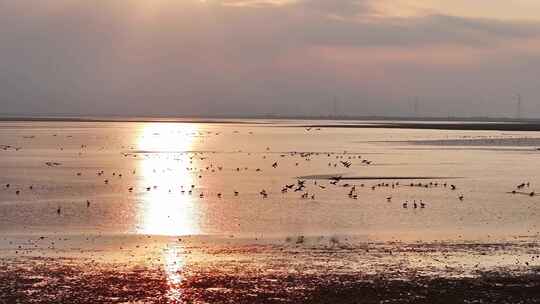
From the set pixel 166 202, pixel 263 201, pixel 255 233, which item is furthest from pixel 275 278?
pixel 166 202

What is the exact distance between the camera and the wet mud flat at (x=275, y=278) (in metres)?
17.9

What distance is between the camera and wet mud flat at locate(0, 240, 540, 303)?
17.9 meters

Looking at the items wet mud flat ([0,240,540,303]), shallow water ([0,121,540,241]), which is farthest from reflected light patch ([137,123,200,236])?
wet mud flat ([0,240,540,303])

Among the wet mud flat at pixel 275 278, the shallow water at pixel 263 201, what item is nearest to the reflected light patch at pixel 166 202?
the shallow water at pixel 263 201

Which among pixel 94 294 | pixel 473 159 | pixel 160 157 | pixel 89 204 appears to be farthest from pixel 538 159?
pixel 94 294

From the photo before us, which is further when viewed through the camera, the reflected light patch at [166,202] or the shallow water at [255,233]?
the reflected light patch at [166,202]

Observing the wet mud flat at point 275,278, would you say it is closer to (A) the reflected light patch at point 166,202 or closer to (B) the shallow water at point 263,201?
(B) the shallow water at point 263,201

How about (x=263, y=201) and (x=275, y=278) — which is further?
(x=263, y=201)

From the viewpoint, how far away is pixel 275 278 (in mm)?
20156

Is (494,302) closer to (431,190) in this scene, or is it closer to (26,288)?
(26,288)

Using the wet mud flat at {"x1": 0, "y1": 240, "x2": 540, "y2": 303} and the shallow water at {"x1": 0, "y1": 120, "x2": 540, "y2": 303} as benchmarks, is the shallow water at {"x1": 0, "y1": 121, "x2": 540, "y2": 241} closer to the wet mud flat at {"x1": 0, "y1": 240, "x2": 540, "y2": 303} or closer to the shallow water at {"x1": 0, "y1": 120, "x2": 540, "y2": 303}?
the shallow water at {"x1": 0, "y1": 120, "x2": 540, "y2": 303}

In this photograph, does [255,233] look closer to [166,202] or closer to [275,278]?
[275,278]

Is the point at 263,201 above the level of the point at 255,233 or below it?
above

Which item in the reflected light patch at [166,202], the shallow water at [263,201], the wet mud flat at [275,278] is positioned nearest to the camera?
the wet mud flat at [275,278]
